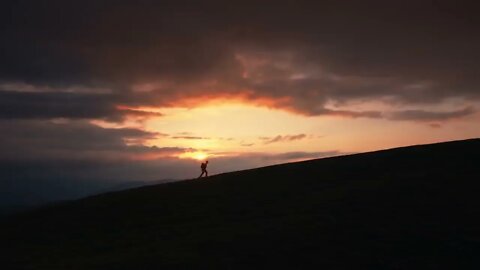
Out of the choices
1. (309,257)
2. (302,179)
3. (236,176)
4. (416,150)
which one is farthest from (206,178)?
(309,257)

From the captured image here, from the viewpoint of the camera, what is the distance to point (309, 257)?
97.5 feet

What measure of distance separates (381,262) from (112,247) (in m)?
17.6

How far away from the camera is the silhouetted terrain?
1192 inches

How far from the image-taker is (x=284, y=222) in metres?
38.0

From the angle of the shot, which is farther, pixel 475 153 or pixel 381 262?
pixel 475 153

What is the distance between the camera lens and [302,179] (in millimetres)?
55250

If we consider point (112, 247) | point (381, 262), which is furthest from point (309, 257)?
point (112, 247)

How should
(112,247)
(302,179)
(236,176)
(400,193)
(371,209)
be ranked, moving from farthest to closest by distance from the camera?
1. (236,176)
2. (302,179)
3. (400,193)
4. (371,209)
5. (112,247)

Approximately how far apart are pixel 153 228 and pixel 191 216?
3925mm

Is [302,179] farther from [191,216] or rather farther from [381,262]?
[381,262]

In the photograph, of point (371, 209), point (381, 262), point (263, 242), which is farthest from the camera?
point (371, 209)

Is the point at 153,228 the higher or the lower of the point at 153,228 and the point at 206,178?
the lower

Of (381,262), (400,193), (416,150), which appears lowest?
(381,262)

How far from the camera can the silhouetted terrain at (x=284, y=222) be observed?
30266 mm
